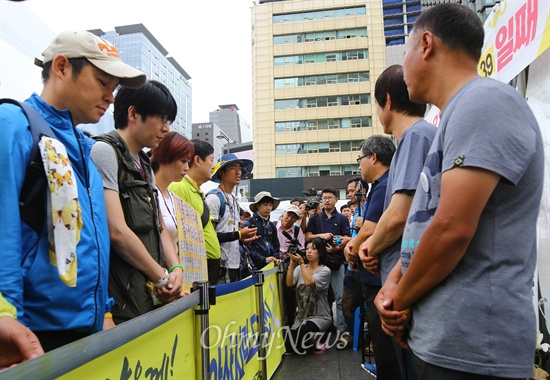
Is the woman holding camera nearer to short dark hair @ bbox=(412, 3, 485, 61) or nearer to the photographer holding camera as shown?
the photographer holding camera

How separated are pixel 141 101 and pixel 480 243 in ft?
5.83

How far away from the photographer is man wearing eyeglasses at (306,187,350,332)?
5.22 m

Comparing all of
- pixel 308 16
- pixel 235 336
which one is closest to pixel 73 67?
pixel 235 336

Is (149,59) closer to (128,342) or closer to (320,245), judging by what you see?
(320,245)

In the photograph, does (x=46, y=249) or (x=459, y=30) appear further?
(x=459, y=30)

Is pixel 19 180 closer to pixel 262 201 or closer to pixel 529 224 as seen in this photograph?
pixel 529 224

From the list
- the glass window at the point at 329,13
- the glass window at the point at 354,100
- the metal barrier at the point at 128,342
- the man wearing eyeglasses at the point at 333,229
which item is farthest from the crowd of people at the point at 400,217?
the glass window at the point at 329,13

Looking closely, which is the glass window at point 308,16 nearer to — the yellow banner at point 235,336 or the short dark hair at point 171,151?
the short dark hair at point 171,151

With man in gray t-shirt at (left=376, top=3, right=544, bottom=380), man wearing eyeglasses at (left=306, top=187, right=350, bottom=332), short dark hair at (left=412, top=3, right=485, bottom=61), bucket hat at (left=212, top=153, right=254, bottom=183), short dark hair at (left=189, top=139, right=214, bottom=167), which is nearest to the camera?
man in gray t-shirt at (left=376, top=3, right=544, bottom=380)

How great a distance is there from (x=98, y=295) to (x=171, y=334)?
1.41 feet

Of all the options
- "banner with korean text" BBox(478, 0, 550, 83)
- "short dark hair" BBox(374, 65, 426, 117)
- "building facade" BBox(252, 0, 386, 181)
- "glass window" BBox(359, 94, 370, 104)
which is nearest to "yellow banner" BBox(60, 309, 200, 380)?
"short dark hair" BBox(374, 65, 426, 117)

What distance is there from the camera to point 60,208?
1155 mm

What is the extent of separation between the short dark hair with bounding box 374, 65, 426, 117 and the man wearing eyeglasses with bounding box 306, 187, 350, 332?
3.29 m

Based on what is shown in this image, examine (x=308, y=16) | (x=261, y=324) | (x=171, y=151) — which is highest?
(x=308, y=16)
